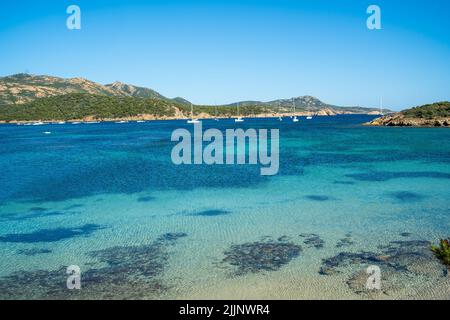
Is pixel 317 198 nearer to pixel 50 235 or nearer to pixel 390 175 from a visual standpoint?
pixel 390 175

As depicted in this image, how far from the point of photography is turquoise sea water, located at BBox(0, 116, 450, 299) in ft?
34.4

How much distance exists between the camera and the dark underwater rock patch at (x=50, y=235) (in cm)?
1495

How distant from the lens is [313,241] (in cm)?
1405

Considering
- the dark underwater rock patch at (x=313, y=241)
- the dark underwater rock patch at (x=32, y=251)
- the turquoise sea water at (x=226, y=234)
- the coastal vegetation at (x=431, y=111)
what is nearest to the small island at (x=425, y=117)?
the coastal vegetation at (x=431, y=111)

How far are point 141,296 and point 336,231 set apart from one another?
28.2ft

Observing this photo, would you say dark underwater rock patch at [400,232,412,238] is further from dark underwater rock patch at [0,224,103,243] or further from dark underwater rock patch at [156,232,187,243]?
dark underwater rock patch at [0,224,103,243]

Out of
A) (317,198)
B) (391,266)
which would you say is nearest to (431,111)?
(317,198)

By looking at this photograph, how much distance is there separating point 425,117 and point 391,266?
314ft

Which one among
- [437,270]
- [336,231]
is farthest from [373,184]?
[437,270]

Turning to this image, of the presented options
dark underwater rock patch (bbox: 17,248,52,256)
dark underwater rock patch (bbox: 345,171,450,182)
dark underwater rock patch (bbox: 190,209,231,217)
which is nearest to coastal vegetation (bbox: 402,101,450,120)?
dark underwater rock patch (bbox: 345,171,450,182)

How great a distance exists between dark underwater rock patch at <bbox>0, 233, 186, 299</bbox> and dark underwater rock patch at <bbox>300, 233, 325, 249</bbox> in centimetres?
514

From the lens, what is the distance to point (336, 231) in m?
15.2

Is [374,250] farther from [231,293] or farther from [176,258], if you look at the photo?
[176,258]
